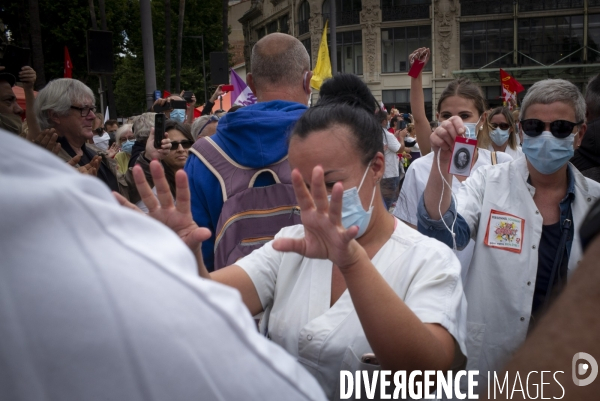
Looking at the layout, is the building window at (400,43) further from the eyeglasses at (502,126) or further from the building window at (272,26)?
the eyeglasses at (502,126)

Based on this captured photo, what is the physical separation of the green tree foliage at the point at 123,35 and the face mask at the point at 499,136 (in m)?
14.9

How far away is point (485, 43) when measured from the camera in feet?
134

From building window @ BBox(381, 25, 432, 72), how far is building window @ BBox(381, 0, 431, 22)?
78cm

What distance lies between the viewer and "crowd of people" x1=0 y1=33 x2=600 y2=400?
73cm

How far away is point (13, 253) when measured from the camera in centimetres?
72

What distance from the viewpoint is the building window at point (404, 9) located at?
41.8m

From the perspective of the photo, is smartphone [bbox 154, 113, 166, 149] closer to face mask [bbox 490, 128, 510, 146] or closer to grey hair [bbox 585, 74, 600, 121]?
grey hair [bbox 585, 74, 600, 121]

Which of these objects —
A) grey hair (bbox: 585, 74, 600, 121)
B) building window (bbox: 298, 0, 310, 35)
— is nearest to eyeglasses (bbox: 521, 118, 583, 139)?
grey hair (bbox: 585, 74, 600, 121)

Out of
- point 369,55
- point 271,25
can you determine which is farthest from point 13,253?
point 271,25

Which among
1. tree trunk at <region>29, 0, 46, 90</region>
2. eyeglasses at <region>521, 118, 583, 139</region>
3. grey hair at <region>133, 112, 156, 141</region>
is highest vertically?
tree trunk at <region>29, 0, 46, 90</region>

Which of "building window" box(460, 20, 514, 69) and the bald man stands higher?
"building window" box(460, 20, 514, 69)

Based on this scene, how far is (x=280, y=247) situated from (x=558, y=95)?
2.18 m

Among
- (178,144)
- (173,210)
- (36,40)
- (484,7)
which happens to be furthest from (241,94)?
(484,7)

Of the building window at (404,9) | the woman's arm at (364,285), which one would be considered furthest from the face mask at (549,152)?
the building window at (404,9)
